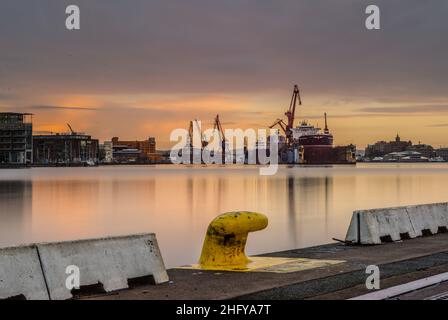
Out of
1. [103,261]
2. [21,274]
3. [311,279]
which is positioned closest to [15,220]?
[103,261]

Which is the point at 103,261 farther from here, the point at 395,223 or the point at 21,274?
the point at 395,223

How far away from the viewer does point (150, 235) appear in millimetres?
11656

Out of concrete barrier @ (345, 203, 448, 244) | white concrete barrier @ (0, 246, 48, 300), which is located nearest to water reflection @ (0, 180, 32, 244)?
concrete barrier @ (345, 203, 448, 244)

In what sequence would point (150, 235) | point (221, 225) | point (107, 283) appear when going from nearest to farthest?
point (107, 283) → point (150, 235) → point (221, 225)

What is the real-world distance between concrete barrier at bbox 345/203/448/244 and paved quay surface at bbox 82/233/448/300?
127cm

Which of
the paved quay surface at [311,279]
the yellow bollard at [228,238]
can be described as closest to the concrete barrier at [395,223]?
the paved quay surface at [311,279]

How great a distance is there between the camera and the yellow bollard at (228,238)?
43.3 feet

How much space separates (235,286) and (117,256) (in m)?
1.86

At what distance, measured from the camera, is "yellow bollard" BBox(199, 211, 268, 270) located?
43.3 ft

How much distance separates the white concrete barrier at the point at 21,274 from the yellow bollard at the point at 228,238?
13.8 feet

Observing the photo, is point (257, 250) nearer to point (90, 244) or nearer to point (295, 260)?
point (295, 260)

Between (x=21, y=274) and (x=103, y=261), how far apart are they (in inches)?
59.9

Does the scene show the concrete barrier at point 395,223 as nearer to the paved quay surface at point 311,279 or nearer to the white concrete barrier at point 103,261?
the paved quay surface at point 311,279
